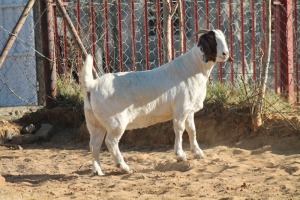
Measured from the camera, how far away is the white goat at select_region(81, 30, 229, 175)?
7.33m

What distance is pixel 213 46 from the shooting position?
7.70 m

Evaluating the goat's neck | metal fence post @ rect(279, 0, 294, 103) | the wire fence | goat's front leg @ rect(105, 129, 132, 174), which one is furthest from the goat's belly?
metal fence post @ rect(279, 0, 294, 103)

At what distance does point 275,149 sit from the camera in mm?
8445

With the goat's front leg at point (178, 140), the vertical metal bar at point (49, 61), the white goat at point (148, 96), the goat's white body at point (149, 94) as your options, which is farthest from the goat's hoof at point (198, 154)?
the vertical metal bar at point (49, 61)

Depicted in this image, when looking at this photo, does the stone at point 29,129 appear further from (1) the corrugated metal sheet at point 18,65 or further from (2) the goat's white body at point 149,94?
(2) the goat's white body at point 149,94

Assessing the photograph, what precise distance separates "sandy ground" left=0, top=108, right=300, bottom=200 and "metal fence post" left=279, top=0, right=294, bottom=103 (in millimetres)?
1864

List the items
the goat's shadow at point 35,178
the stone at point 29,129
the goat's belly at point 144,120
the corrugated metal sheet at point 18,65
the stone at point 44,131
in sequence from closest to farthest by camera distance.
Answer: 1. the goat's shadow at point 35,178
2. the goat's belly at point 144,120
3. the stone at point 44,131
4. the stone at point 29,129
5. the corrugated metal sheet at point 18,65

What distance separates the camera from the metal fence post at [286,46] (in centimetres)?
1055

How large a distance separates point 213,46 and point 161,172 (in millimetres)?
1494

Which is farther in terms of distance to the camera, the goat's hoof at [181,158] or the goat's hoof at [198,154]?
the goat's hoof at [198,154]

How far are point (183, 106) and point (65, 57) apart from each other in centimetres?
384

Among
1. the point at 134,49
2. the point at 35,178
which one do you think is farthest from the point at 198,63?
the point at 134,49

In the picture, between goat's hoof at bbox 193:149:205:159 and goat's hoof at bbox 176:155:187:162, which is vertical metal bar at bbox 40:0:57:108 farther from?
goat's hoof at bbox 176:155:187:162

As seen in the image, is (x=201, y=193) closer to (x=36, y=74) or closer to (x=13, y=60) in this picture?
(x=36, y=74)
